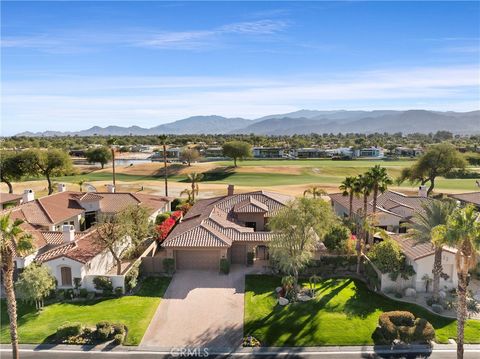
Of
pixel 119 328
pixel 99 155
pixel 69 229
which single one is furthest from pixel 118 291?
pixel 99 155

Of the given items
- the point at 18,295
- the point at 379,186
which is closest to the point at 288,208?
the point at 379,186

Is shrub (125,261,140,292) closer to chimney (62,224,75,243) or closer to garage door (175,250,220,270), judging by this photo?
garage door (175,250,220,270)

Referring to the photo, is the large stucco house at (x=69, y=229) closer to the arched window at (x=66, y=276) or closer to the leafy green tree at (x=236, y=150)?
the arched window at (x=66, y=276)

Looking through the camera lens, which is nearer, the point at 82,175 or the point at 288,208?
the point at 288,208

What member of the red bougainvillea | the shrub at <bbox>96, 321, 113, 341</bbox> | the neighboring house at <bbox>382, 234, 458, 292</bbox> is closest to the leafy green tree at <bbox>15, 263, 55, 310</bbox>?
the shrub at <bbox>96, 321, 113, 341</bbox>

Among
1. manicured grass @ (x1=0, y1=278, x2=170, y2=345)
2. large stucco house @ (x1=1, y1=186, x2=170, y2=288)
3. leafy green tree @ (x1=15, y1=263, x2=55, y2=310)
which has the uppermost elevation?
large stucco house @ (x1=1, y1=186, x2=170, y2=288)

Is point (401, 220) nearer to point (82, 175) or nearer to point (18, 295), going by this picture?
point (18, 295)
